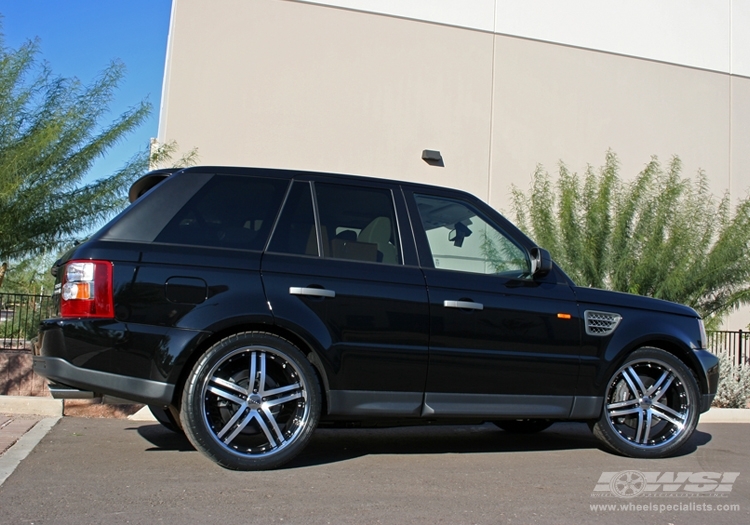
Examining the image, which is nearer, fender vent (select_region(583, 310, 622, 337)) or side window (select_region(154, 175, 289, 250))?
side window (select_region(154, 175, 289, 250))

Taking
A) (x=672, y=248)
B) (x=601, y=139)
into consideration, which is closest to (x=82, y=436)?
(x=672, y=248)

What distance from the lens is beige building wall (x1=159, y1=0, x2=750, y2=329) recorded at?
42.8 feet

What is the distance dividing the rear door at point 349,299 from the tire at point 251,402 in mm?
148

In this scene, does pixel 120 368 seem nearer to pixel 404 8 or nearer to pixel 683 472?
pixel 683 472

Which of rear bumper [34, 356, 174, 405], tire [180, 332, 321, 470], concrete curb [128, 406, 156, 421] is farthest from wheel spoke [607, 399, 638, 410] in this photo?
concrete curb [128, 406, 156, 421]

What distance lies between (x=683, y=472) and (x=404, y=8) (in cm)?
1115

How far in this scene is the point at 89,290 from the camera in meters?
4.30

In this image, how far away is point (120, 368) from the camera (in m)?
4.33

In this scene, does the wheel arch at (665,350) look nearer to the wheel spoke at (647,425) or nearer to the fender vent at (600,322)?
the fender vent at (600,322)

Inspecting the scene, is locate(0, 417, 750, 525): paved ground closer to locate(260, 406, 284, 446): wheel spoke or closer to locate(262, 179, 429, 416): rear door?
locate(260, 406, 284, 446): wheel spoke

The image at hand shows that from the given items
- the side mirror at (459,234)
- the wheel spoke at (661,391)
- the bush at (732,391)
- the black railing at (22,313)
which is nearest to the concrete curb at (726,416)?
Answer: the bush at (732,391)

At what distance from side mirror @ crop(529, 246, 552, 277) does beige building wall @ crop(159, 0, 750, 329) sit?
8.33 meters

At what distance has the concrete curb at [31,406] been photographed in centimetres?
689

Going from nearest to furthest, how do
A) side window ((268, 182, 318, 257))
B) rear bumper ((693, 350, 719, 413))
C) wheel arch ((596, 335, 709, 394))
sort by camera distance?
side window ((268, 182, 318, 257)), wheel arch ((596, 335, 709, 394)), rear bumper ((693, 350, 719, 413))
